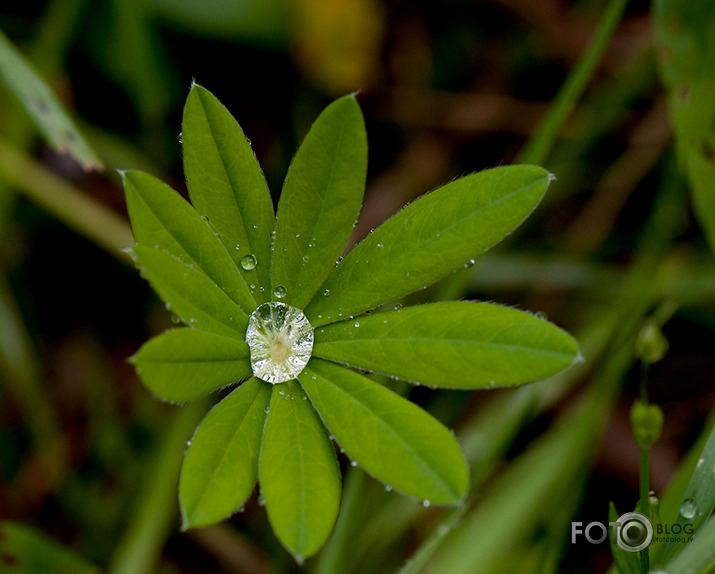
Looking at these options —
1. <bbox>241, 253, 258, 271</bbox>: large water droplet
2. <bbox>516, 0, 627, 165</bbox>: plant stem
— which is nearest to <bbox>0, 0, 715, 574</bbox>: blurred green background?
<bbox>516, 0, 627, 165</bbox>: plant stem

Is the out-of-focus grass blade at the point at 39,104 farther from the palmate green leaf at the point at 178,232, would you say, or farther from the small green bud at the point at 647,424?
the small green bud at the point at 647,424

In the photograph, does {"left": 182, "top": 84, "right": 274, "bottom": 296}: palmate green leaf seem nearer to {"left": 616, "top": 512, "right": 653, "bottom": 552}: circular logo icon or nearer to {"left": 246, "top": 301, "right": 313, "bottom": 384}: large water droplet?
{"left": 246, "top": 301, "right": 313, "bottom": 384}: large water droplet

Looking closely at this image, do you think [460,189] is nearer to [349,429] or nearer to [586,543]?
[349,429]

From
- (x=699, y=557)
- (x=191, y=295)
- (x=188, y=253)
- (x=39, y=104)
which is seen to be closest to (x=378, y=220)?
(x=39, y=104)

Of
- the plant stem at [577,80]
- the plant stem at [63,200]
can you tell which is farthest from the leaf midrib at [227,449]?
the plant stem at [63,200]

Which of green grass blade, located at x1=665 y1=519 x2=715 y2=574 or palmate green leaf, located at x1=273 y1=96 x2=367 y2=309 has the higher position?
palmate green leaf, located at x1=273 y1=96 x2=367 y2=309

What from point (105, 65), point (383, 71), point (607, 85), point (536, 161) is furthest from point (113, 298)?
point (607, 85)

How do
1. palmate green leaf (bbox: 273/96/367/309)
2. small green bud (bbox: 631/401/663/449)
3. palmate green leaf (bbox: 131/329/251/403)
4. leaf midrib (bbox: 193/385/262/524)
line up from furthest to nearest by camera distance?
small green bud (bbox: 631/401/663/449), palmate green leaf (bbox: 273/96/367/309), leaf midrib (bbox: 193/385/262/524), palmate green leaf (bbox: 131/329/251/403)
